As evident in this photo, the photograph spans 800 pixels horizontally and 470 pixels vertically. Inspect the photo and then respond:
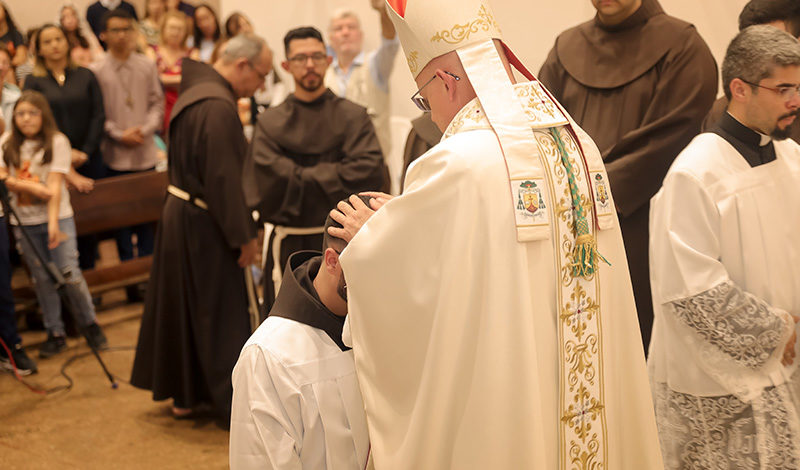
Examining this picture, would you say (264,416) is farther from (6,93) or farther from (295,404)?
(6,93)

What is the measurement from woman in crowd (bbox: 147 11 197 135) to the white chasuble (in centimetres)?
613

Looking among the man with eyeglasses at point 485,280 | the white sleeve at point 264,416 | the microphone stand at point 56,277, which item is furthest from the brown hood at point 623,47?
the microphone stand at point 56,277

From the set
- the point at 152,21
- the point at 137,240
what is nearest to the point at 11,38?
the point at 152,21

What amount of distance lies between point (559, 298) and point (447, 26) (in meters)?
0.74

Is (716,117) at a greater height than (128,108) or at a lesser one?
greater

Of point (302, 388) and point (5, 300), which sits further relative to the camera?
point (5, 300)

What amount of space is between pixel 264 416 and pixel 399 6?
3.72 ft

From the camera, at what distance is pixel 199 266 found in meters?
4.61

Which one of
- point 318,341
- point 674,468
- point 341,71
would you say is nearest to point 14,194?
point 341,71

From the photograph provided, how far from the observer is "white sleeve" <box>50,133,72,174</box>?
5.64 meters

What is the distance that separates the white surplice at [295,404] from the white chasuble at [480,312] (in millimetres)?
154

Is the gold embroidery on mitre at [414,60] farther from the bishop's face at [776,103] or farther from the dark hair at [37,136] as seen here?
the dark hair at [37,136]

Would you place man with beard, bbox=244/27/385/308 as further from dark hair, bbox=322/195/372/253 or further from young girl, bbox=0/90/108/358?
dark hair, bbox=322/195/372/253

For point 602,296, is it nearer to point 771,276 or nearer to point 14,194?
point 771,276
